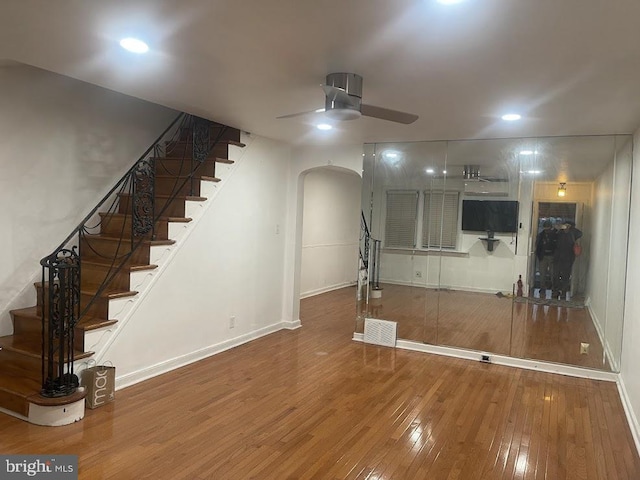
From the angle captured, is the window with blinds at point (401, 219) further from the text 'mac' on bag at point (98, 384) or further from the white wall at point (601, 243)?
the text 'mac' on bag at point (98, 384)

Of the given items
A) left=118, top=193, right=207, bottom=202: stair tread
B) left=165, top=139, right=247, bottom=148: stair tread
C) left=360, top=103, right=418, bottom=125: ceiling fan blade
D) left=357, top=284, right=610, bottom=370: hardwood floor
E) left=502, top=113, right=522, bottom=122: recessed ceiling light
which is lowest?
left=357, top=284, right=610, bottom=370: hardwood floor

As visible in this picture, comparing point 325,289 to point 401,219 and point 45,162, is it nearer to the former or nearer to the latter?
point 401,219

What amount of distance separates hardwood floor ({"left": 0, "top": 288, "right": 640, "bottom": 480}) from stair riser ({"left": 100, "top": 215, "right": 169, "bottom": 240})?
137 cm

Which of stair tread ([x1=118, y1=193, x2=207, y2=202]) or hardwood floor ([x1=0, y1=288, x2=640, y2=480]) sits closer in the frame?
hardwood floor ([x1=0, y1=288, x2=640, y2=480])

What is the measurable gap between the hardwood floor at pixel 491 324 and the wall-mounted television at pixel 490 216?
0.81 meters

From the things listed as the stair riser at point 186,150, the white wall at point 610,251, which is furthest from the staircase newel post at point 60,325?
the white wall at point 610,251

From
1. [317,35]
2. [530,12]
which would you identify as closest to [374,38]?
[317,35]

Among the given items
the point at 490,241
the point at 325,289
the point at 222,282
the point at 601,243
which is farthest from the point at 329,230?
the point at 601,243

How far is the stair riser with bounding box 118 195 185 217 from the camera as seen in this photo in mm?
4719

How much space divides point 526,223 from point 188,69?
12.6ft

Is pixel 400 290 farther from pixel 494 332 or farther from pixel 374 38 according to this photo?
pixel 374 38

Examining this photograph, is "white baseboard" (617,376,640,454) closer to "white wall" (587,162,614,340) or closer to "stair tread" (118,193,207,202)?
"white wall" (587,162,614,340)

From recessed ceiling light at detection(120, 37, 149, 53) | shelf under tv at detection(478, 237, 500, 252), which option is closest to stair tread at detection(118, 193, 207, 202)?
recessed ceiling light at detection(120, 37, 149, 53)

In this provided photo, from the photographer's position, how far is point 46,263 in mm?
3354
